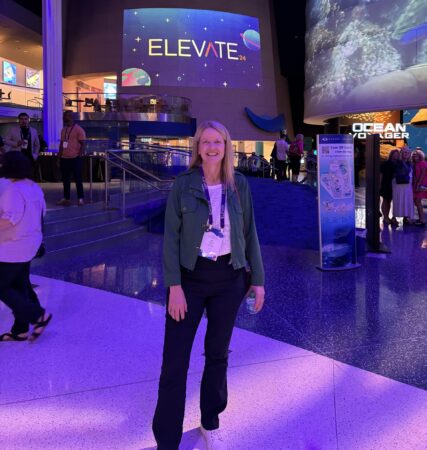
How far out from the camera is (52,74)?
1549 cm

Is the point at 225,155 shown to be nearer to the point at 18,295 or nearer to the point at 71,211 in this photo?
the point at 18,295

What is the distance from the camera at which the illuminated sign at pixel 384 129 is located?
2888 centimetres

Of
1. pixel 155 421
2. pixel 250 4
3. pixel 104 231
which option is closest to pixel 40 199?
pixel 155 421

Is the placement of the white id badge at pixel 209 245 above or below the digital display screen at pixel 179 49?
below

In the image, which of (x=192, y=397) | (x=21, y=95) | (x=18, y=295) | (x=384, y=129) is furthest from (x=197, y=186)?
(x=384, y=129)

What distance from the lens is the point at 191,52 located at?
100 feet

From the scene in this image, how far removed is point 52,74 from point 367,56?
15.9m

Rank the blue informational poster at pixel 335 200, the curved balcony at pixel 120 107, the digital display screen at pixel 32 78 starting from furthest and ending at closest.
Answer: the digital display screen at pixel 32 78
the curved balcony at pixel 120 107
the blue informational poster at pixel 335 200

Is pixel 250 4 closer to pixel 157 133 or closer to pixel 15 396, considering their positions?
pixel 157 133

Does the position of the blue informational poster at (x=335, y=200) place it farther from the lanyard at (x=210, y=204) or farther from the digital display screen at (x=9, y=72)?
the digital display screen at (x=9, y=72)

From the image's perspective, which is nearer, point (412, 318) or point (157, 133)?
point (412, 318)

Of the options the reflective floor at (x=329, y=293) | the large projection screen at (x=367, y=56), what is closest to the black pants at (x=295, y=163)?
the reflective floor at (x=329, y=293)

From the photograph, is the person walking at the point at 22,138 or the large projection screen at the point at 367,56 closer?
the person walking at the point at 22,138

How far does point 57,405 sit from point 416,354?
2.43m
